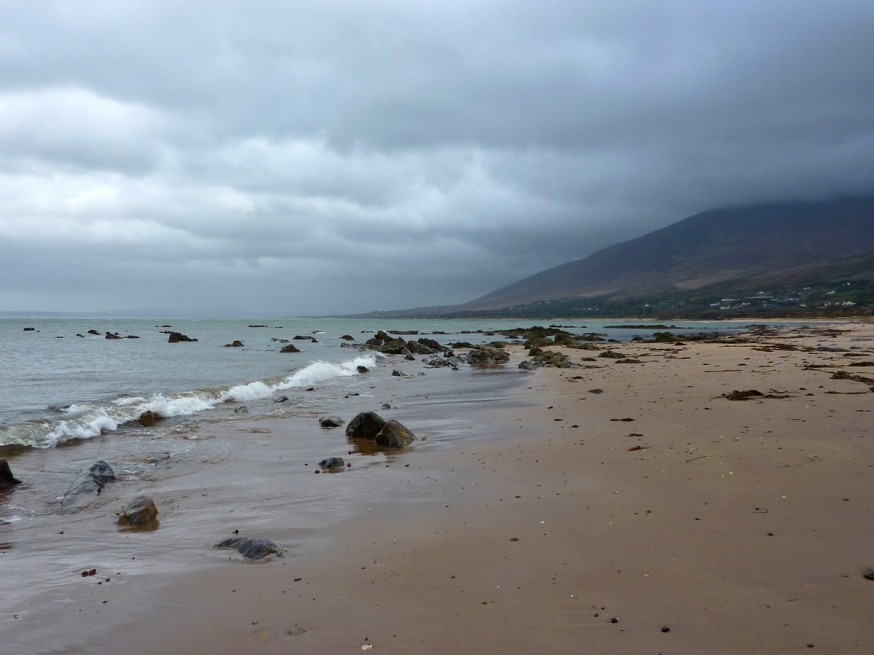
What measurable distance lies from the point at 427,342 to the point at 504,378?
78.0 ft

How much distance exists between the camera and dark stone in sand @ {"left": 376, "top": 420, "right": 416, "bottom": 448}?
Result: 991cm

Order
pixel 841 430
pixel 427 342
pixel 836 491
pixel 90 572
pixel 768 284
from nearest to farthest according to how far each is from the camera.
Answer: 1. pixel 90 572
2. pixel 836 491
3. pixel 841 430
4. pixel 427 342
5. pixel 768 284

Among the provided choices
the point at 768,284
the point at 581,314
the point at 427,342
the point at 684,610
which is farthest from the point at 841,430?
the point at 768,284

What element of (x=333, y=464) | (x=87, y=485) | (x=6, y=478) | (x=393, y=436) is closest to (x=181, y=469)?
(x=87, y=485)

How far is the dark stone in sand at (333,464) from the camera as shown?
8414mm

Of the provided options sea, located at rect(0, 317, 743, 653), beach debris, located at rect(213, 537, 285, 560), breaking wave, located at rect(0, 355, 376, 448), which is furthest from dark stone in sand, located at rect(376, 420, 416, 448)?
breaking wave, located at rect(0, 355, 376, 448)

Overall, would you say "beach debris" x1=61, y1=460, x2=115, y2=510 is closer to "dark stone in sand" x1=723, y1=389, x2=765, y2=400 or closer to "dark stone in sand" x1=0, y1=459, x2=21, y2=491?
"dark stone in sand" x1=0, y1=459, x2=21, y2=491

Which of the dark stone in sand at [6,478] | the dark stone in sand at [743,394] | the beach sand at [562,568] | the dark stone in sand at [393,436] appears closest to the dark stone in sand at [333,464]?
the beach sand at [562,568]

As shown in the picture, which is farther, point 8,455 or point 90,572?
point 8,455

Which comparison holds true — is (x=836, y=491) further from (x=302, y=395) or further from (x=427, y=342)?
(x=427, y=342)

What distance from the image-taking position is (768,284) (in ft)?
554

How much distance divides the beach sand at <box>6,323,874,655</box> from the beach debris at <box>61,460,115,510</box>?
281 cm

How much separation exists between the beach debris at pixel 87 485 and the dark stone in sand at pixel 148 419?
17.3 ft

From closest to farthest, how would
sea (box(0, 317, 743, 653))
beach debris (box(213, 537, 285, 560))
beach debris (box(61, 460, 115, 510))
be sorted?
sea (box(0, 317, 743, 653))
beach debris (box(213, 537, 285, 560))
beach debris (box(61, 460, 115, 510))
